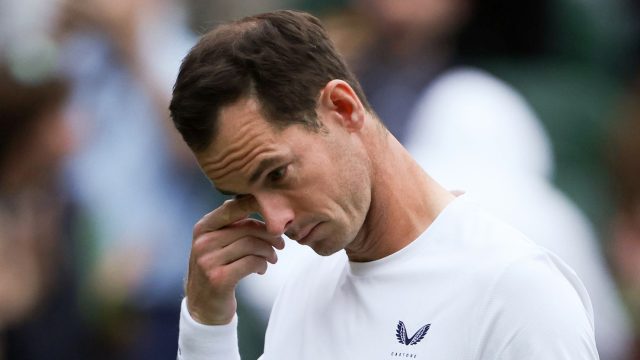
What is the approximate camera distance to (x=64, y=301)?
17.0 feet

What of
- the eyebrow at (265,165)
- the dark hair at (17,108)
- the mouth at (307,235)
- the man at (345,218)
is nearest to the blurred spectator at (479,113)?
the dark hair at (17,108)

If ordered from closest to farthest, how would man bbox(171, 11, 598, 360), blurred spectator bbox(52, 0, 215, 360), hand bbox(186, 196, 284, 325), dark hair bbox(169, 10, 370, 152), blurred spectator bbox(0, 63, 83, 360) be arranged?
man bbox(171, 11, 598, 360), dark hair bbox(169, 10, 370, 152), hand bbox(186, 196, 284, 325), blurred spectator bbox(0, 63, 83, 360), blurred spectator bbox(52, 0, 215, 360)

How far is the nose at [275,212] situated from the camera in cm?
285

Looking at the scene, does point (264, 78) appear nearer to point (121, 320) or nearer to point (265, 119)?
point (265, 119)

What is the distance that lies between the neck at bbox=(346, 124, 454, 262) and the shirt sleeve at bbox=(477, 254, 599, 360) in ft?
1.04

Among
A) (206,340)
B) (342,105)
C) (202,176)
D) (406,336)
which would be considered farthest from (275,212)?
(202,176)

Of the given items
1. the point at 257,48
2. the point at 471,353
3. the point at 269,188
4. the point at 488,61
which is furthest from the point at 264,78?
the point at 488,61

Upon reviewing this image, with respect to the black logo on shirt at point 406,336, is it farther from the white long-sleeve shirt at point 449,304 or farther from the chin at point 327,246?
the chin at point 327,246

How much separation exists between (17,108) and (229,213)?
2692mm

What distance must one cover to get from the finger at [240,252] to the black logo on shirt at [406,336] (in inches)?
16.2

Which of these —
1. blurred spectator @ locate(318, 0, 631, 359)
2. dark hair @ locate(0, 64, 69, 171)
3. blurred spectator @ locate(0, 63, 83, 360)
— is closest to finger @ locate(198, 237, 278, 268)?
blurred spectator @ locate(318, 0, 631, 359)

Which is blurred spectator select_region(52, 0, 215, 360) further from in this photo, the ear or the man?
the ear

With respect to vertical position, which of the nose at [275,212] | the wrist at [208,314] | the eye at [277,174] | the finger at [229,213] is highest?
the eye at [277,174]

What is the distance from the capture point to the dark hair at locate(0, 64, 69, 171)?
545 centimetres
